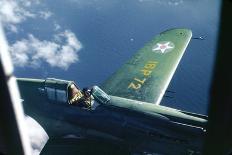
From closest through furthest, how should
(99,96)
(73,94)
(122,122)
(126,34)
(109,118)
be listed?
(122,122)
(109,118)
(99,96)
(73,94)
(126,34)

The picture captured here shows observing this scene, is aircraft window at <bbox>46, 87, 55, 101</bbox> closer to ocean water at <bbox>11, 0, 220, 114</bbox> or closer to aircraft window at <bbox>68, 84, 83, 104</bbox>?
aircraft window at <bbox>68, 84, 83, 104</bbox>

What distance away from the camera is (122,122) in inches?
290

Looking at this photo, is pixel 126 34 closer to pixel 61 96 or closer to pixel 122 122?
pixel 61 96

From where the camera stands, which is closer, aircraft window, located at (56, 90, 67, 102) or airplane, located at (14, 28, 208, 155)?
airplane, located at (14, 28, 208, 155)

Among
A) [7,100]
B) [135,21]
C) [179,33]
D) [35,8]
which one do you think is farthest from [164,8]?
[7,100]

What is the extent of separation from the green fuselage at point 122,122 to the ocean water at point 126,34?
9034 millimetres

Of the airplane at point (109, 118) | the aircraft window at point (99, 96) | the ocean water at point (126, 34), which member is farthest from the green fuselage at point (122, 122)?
the ocean water at point (126, 34)

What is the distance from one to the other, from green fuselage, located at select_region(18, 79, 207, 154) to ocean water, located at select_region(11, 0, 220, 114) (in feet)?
29.6

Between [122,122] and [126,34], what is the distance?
21.4 m

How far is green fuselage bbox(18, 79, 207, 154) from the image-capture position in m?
7.09

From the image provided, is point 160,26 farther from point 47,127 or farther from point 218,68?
point 218,68

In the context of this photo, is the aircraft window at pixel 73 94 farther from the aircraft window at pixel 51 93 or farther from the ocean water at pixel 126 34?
the ocean water at pixel 126 34

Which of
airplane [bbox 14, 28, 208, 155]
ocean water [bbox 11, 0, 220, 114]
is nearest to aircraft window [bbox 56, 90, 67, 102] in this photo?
airplane [bbox 14, 28, 208, 155]

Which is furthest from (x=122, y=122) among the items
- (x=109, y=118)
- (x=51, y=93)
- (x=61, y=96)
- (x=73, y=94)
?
(x=51, y=93)
